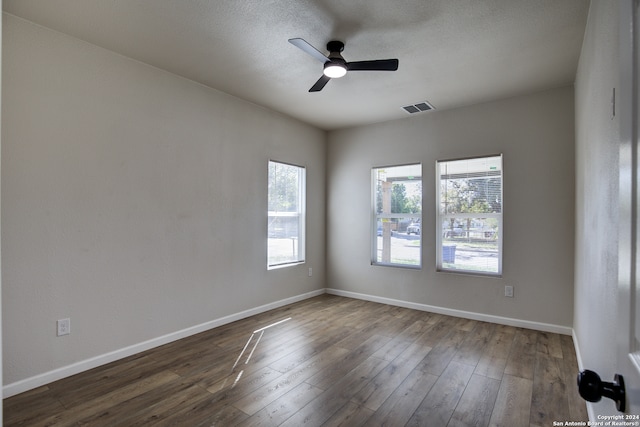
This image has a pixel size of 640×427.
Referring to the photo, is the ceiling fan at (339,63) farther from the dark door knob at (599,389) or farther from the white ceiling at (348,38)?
the dark door knob at (599,389)

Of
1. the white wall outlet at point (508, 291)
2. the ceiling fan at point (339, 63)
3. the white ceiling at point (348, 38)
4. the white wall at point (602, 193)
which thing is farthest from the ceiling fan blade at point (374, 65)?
the white wall outlet at point (508, 291)

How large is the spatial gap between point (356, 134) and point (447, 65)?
7.15ft

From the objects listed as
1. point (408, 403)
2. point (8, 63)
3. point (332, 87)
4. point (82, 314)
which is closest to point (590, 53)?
point (332, 87)

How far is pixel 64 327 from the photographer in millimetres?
2615

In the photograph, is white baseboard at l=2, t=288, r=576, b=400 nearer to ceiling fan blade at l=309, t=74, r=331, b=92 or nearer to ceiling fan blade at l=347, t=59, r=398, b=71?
ceiling fan blade at l=309, t=74, r=331, b=92

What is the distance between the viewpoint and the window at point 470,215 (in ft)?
13.4

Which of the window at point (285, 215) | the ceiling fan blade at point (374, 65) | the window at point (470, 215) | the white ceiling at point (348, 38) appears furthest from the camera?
the window at point (285, 215)

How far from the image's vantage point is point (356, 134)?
17.1 feet

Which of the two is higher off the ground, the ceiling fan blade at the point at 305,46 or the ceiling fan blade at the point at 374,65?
the ceiling fan blade at the point at 305,46

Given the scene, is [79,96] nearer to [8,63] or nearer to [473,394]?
[8,63]

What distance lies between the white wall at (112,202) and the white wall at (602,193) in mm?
3379

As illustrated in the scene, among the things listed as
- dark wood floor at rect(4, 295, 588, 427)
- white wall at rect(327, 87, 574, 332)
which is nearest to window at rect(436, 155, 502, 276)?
white wall at rect(327, 87, 574, 332)

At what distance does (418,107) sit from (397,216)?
157cm

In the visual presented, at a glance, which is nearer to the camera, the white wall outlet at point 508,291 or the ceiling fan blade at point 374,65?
the ceiling fan blade at point 374,65
